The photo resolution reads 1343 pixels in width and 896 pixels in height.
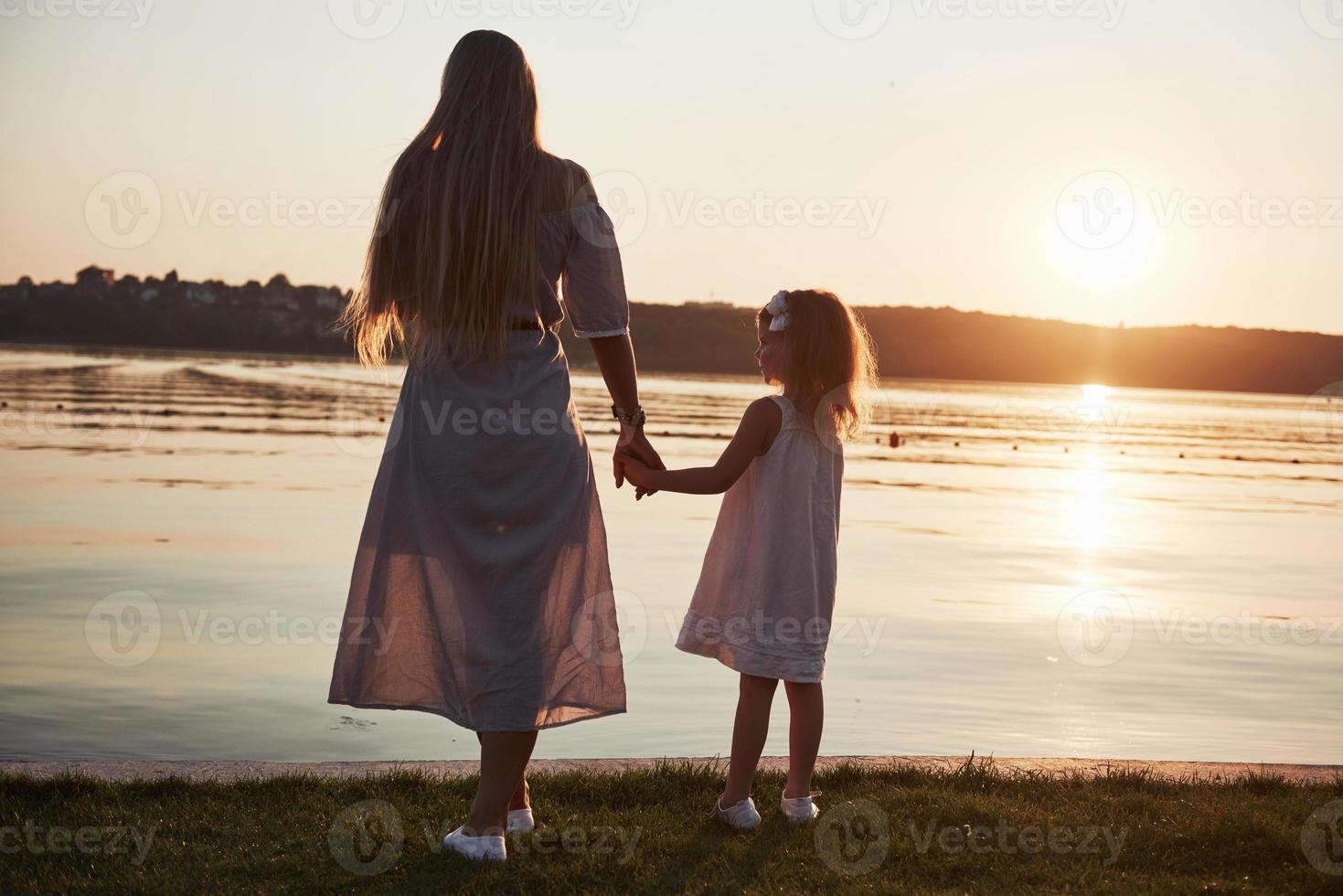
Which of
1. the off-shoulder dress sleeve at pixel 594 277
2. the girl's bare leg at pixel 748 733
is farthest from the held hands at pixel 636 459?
the girl's bare leg at pixel 748 733

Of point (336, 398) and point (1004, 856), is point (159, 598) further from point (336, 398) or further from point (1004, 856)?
point (336, 398)

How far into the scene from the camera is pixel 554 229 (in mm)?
3746

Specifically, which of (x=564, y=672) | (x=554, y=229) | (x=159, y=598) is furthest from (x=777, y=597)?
(x=159, y=598)

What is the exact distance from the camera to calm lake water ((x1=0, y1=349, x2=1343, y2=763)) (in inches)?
240

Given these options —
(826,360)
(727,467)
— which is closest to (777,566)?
(727,467)

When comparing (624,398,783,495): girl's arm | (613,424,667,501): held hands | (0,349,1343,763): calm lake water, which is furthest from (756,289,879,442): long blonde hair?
(0,349,1343,763): calm lake water

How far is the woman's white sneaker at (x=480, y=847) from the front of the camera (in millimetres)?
3721

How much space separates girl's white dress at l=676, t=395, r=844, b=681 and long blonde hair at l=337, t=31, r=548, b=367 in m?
1.06

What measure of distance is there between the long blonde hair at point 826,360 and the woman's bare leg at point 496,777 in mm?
1428

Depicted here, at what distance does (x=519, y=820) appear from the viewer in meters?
4.01

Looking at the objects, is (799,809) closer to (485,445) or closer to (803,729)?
(803,729)

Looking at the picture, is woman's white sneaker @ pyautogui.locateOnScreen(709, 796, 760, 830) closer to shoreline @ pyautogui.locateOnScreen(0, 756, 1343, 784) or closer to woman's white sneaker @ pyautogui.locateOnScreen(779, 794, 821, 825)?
woman's white sneaker @ pyautogui.locateOnScreen(779, 794, 821, 825)

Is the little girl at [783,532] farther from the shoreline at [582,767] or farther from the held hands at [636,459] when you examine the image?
the shoreline at [582,767]

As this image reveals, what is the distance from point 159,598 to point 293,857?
532 cm
